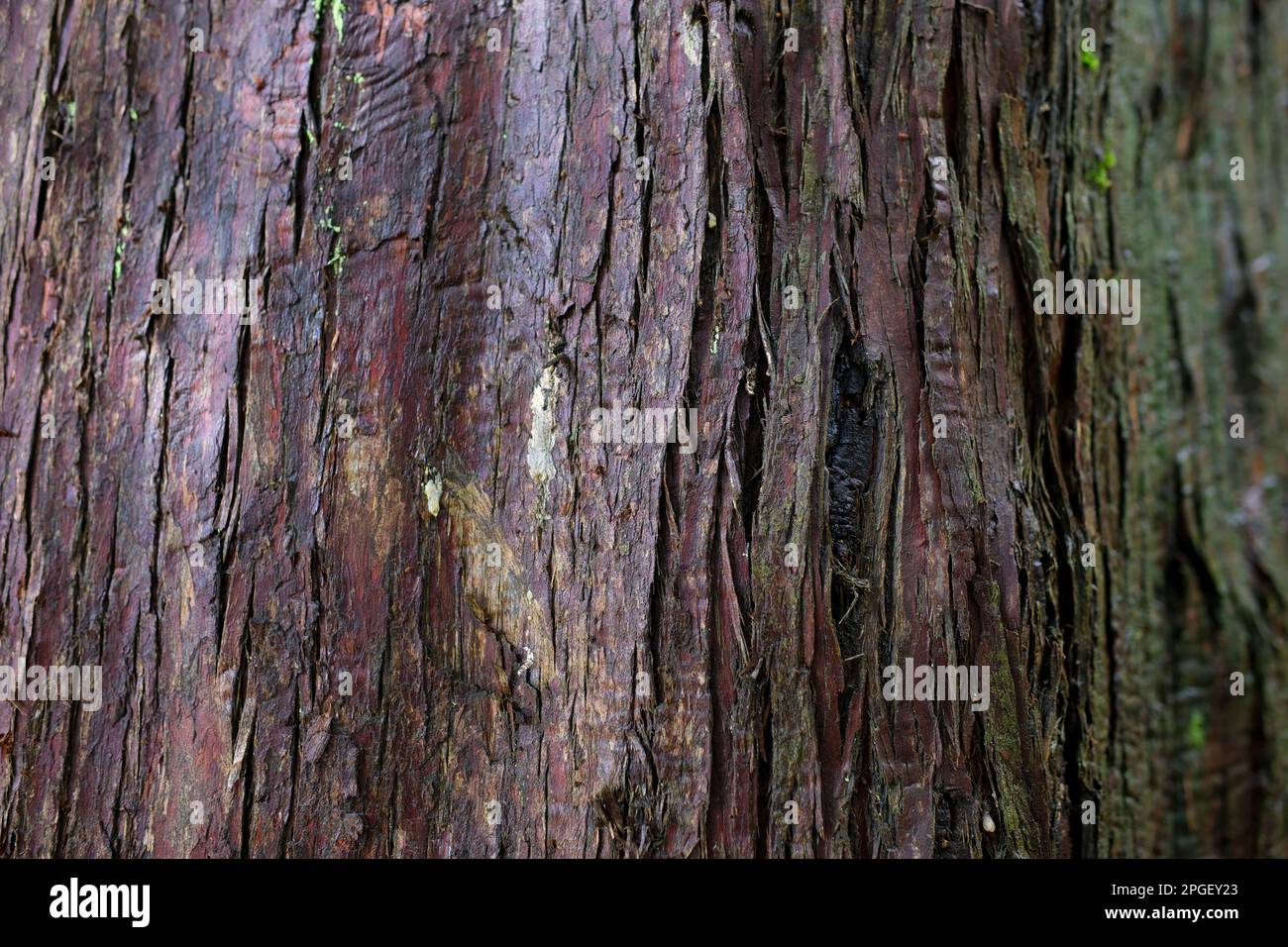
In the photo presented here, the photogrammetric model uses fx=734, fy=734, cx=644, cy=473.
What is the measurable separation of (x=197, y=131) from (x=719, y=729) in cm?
147

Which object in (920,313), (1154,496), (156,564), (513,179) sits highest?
(513,179)

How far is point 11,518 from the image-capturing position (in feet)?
4.60

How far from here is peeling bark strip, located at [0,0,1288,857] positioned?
1286 millimetres

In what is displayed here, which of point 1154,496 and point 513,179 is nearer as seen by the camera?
point 513,179

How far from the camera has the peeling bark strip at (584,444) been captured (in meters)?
1.29

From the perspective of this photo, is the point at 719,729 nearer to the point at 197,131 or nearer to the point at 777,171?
the point at 777,171

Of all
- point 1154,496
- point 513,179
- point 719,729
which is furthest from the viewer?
point 1154,496

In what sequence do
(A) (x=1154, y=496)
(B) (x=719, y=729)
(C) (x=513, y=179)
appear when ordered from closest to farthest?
(B) (x=719, y=729)
(C) (x=513, y=179)
(A) (x=1154, y=496)

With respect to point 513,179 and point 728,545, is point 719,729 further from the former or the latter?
point 513,179

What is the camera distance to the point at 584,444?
1299mm

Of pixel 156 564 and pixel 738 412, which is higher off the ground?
pixel 738 412
